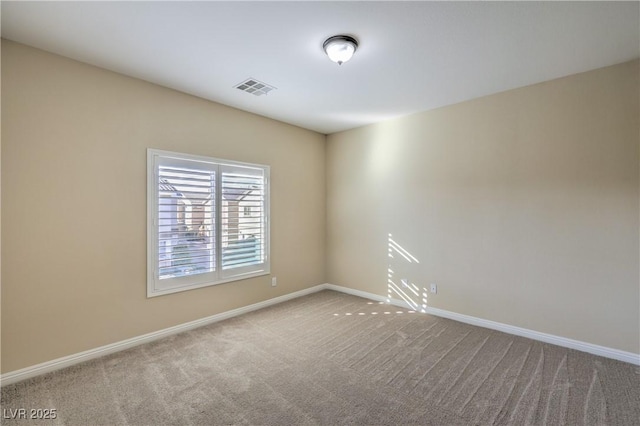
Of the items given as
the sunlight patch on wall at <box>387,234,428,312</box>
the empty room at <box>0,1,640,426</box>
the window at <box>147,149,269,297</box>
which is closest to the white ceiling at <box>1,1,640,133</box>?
the empty room at <box>0,1,640,426</box>

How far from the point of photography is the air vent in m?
3.16

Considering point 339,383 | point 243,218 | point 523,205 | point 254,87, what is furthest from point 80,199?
point 523,205

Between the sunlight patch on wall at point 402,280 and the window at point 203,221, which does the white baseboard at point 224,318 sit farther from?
the window at point 203,221

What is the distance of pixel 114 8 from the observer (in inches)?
79.5

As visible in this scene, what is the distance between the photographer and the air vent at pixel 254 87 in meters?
3.16

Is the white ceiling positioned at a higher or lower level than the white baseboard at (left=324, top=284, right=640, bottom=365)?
higher

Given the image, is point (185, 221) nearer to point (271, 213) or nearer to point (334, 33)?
point (271, 213)

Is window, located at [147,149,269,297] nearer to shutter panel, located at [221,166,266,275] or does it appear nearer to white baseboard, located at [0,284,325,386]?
shutter panel, located at [221,166,266,275]

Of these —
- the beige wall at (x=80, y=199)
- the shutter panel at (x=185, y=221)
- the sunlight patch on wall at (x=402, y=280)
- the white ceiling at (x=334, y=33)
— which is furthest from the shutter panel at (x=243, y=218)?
the sunlight patch on wall at (x=402, y=280)

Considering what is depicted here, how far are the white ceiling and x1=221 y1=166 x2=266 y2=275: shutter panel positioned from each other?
3.68ft

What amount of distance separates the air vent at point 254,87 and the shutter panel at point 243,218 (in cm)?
101

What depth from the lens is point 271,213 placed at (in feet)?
14.3

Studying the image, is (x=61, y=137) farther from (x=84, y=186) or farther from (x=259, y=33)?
(x=259, y=33)

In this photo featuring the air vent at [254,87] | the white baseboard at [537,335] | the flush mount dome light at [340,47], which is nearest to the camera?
the flush mount dome light at [340,47]
